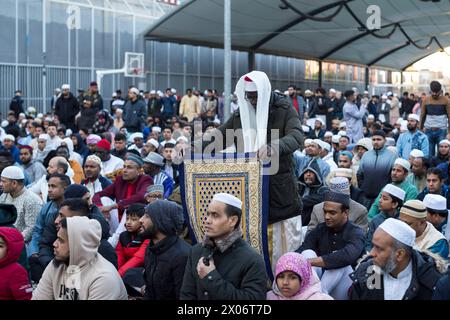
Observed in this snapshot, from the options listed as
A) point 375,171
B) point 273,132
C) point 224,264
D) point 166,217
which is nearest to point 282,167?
point 273,132

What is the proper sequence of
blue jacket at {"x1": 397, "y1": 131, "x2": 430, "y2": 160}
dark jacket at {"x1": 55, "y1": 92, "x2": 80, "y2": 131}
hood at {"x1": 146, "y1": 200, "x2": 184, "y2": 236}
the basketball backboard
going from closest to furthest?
hood at {"x1": 146, "y1": 200, "x2": 184, "y2": 236} < blue jacket at {"x1": 397, "y1": 131, "x2": 430, "y2": 160} < dark jacket at {"x1": 55, "y1": 92, "x2": 80, "y2": 131} < the basketball backboard

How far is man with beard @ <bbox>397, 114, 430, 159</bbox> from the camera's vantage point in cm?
1253

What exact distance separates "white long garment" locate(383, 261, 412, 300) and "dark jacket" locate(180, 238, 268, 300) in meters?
0.81

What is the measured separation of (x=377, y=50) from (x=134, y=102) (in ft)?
73.8

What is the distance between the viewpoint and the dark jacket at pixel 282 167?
6.02 metres

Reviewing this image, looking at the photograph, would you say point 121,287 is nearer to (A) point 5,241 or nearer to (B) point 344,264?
(A) point 5,241

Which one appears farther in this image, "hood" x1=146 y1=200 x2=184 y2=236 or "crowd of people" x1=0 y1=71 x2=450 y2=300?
"hood" x1=146 y1=200 x2=184 y2=236

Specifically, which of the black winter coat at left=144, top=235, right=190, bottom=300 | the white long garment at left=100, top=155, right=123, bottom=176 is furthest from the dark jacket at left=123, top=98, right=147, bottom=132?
the black winter coat at left=144, top=235, right=190, bottom=300

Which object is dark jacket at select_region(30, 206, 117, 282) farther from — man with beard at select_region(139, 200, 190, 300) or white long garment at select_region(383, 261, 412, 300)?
white long garment at select_region(383, 261, 412, 300)

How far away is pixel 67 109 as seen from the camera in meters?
18.5

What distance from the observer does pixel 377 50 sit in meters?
37.3

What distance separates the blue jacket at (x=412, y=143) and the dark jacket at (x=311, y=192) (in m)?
3.72

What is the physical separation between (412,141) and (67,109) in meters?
9.15

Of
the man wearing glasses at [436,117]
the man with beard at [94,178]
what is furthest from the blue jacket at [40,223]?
the man wearing glasses at [436,117]
